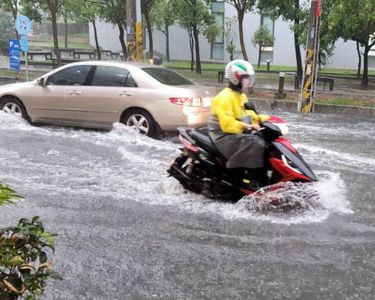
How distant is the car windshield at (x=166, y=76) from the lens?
9.77 meters

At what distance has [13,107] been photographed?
35.6 ft

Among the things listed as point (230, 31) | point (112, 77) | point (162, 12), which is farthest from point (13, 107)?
point (230, 31)

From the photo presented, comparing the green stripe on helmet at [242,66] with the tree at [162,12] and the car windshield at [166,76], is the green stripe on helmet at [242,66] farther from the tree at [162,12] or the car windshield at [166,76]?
the tree at [162,12]

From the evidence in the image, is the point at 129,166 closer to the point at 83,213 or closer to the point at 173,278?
the point at 83,213

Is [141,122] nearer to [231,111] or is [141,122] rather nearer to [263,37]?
[231,111]

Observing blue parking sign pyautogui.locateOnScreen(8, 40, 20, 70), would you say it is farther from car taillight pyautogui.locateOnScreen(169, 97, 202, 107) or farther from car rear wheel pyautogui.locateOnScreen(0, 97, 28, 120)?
car taillight pyautogui.locateOnScreen(169, 97, 202, 107)

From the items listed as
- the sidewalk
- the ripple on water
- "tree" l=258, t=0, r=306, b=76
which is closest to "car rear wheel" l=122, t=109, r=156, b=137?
the ripple on water

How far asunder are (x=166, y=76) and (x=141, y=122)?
3.73 ft

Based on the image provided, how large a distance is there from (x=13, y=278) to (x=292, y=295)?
245cm

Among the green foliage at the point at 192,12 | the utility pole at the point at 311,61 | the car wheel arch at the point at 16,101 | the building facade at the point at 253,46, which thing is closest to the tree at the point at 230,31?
the building facade at the point at 253,46

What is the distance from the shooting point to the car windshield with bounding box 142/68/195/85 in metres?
9.77

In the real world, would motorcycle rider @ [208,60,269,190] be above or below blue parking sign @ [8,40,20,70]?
below

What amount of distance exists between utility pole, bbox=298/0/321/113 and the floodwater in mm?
5419

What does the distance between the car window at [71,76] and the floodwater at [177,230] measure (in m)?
2.06
